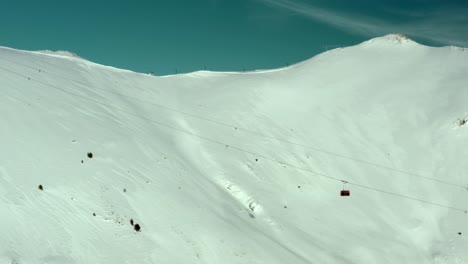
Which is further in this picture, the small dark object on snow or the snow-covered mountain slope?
the small dark object on snow

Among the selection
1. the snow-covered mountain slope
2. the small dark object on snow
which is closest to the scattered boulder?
the small dark object on snow

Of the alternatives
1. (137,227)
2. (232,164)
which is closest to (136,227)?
(137,227)

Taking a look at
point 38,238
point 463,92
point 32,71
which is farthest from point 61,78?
point 463,92

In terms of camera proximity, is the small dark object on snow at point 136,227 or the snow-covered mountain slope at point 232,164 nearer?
the snow-covered mountain slope at point 232,164

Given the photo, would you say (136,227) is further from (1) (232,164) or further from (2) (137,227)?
(1) (232,164)

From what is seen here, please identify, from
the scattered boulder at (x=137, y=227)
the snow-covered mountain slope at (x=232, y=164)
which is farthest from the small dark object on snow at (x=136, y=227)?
the snow-covered mountain slope at (x=232, y=164)

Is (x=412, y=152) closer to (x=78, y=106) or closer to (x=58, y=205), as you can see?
(x=78, y=106)

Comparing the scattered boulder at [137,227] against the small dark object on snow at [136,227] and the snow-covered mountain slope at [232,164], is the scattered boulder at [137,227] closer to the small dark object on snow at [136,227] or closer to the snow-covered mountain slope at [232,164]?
the small dark object on snow at [136,227]

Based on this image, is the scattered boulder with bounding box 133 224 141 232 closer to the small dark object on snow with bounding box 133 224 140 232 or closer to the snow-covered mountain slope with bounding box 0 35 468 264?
the small dark object on snow with bounding box 133 224 140 232
